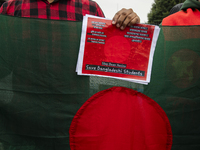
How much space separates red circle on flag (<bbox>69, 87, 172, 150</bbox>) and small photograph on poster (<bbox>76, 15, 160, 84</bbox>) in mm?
151

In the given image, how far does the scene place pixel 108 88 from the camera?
1.14 metres

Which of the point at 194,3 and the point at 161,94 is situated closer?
the point at 161,94

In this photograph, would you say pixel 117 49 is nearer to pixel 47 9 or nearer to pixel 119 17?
pixel 119 17

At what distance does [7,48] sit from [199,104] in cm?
157

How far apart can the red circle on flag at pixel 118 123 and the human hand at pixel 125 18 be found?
485mm

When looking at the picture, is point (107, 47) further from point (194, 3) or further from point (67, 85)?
point (194, 3)

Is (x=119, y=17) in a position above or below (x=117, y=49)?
above

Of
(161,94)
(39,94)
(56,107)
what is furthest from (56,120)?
(161,94)

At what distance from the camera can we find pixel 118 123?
114cm

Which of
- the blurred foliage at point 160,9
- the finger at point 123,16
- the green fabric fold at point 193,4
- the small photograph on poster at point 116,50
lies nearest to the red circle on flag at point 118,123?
the small photograph on poster at point 116,50

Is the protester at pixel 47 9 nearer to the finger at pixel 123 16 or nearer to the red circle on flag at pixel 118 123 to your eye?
the finger at pixel 123 16

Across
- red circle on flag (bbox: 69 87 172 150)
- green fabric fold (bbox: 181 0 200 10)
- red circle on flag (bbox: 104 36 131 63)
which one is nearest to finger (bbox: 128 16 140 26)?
red circle on flag (bbox: 104 36 131 63)

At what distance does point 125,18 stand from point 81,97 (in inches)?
26.5

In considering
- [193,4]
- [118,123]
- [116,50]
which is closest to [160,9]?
[193,4]
